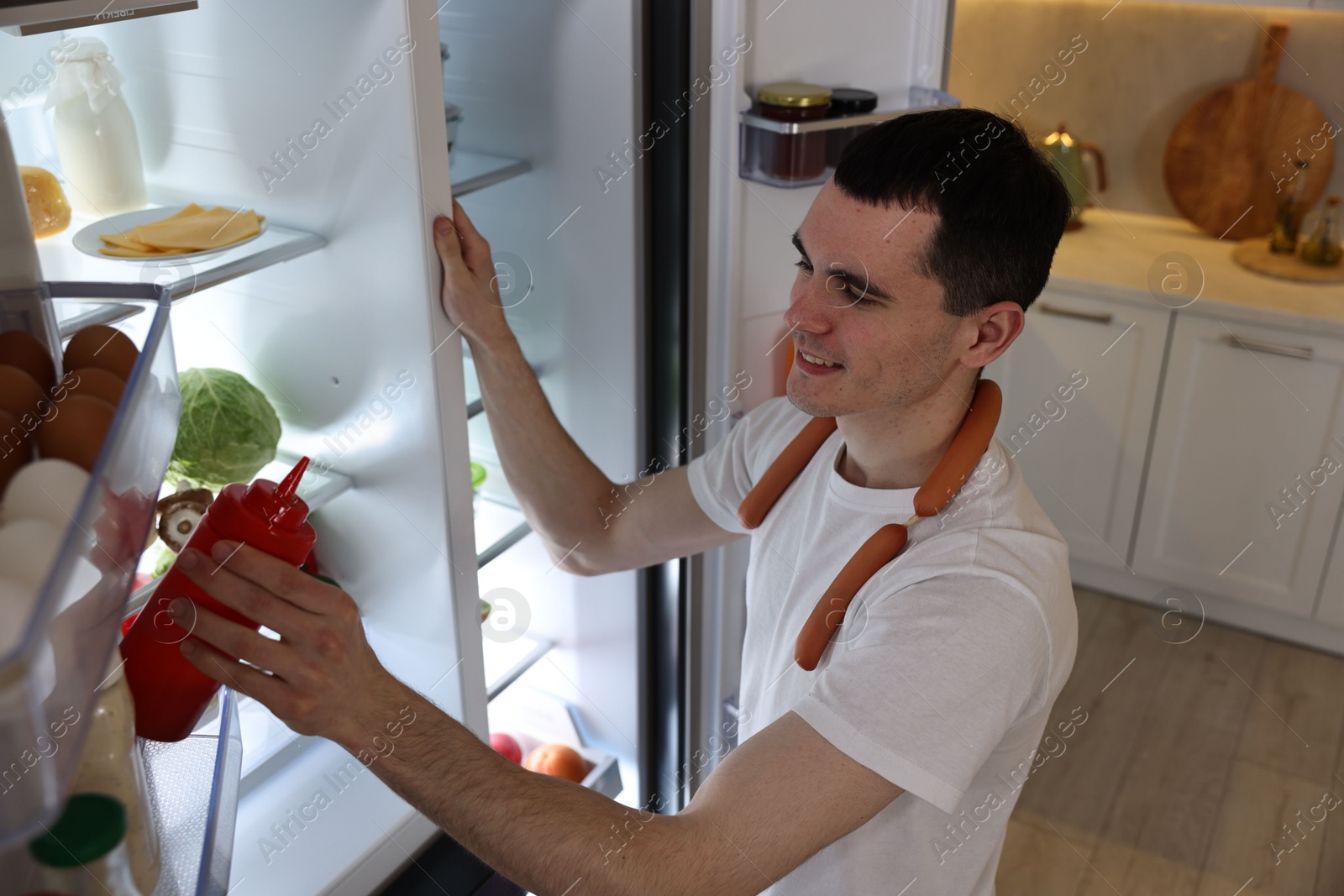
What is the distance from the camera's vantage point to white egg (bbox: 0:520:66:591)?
0.43m

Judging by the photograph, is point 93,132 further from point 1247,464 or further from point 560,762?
point 1247,464

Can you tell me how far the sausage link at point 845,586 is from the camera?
1.13 meters

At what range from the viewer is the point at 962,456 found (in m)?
1.16

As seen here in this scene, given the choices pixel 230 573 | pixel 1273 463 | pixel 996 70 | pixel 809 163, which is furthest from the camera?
pixel 996 70

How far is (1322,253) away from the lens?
8.80 ft

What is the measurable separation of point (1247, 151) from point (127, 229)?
2.77m

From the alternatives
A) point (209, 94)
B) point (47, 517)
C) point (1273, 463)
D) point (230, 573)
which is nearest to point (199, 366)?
point (209, 94)

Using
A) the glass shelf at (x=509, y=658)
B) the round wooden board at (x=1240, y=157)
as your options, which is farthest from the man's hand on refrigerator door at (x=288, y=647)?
the round wooden board at (x=1240, y=157)

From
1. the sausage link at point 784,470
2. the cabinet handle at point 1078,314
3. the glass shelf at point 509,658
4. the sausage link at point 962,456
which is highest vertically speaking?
the sausage link at point 962,456

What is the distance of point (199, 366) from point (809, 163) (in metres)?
0.84

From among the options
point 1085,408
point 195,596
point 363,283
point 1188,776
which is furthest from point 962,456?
point 1085,408

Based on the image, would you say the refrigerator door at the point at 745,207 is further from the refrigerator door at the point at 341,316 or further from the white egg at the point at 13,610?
the white egg at the point at 13,610

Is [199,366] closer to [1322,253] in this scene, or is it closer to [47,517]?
[47,517]

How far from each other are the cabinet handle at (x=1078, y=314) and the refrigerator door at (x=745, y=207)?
1.13m
